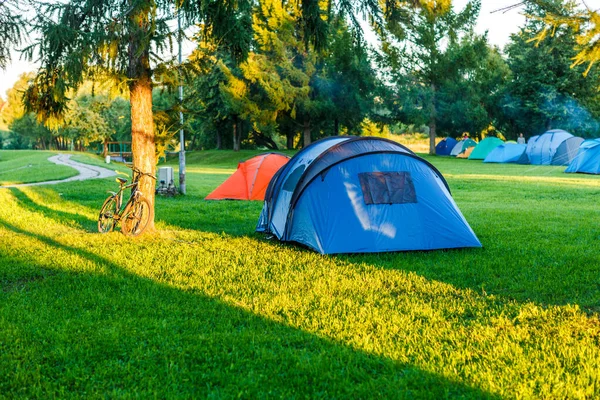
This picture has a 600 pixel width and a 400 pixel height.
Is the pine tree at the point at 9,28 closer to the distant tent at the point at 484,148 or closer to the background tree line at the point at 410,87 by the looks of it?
the background tree line at the point at 410,87

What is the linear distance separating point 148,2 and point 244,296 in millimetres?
4080

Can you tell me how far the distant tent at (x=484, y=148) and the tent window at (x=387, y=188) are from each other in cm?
3189

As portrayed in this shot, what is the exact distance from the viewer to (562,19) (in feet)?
17.4

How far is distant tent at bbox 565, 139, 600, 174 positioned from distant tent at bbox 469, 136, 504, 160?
44.0ft

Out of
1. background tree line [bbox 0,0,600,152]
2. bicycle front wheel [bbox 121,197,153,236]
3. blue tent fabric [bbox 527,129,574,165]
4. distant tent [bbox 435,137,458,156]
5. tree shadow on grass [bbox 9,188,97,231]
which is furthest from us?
distant tent [bbox 435,137,458,156]

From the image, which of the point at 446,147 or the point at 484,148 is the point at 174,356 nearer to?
the point at 484,148

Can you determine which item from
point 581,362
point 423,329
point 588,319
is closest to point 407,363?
point 423,329

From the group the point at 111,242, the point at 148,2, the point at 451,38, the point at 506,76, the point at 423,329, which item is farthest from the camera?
the point at 506,76

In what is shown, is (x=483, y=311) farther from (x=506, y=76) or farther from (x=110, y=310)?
(x=506, y=76)

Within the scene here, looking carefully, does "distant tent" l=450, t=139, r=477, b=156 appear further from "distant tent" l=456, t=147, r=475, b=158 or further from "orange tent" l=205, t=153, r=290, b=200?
"orange tent" l=205, t=153, r=290, b=200

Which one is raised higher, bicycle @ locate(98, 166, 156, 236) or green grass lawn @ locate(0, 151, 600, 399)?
bicycle @ locate(98, 166, 156, 236)

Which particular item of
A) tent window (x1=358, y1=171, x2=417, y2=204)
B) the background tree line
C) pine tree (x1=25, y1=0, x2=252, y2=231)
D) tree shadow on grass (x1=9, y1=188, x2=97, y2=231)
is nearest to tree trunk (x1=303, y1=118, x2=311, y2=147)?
the background tree line

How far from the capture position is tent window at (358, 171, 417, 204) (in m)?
7.93

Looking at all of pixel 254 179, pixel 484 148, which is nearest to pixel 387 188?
pixel 254 179
